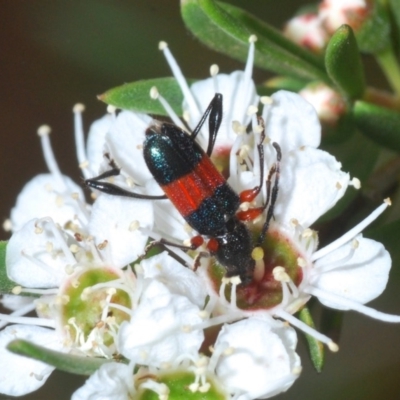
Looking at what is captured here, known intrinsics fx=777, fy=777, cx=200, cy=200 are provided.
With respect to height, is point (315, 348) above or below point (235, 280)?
below

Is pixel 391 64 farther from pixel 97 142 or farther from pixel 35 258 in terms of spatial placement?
pixel 35 258

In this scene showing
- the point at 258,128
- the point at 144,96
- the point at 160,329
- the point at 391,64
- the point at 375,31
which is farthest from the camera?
the point at 391,64

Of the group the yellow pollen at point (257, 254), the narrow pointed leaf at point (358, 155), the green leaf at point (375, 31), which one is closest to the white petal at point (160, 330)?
the yellow pollen at point (257, 254)

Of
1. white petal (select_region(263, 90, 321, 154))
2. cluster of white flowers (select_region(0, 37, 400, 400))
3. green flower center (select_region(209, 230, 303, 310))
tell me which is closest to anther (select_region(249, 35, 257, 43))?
cluster of white flowers (select_region(0, 37, 400, 400))

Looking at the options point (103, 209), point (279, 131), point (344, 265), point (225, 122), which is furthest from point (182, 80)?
point (344, 265)

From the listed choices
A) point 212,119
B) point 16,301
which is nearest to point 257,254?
point 212,119

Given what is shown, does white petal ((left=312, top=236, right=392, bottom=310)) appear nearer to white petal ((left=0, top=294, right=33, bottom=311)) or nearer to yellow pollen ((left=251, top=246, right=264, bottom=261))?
yellow pollen ((left=251, top=246, right=264, bottom=261))
